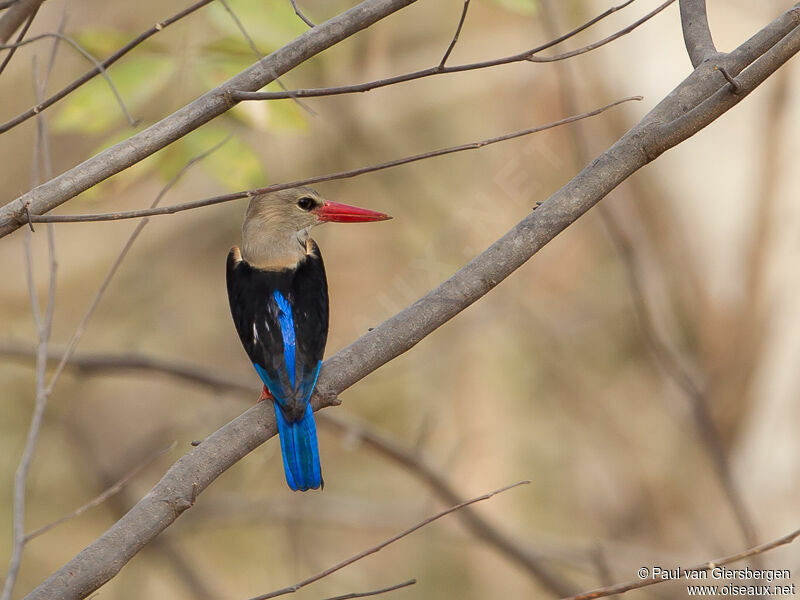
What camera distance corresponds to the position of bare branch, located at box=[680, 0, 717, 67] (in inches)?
72.2

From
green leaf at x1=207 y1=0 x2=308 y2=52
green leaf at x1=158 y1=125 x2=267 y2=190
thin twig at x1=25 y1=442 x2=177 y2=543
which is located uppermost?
green leaf at x1=207 y1=0 x2=308 y2=52

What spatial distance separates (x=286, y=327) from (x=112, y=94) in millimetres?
733

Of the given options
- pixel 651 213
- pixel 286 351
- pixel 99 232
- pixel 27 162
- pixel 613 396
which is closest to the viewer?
pixel 286 351

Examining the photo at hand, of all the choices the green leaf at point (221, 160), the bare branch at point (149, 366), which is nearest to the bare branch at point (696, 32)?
the green leaf at point (221, 160)

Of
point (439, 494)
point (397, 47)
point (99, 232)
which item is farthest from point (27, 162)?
point (439, 494)

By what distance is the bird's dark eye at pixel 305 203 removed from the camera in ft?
8.45

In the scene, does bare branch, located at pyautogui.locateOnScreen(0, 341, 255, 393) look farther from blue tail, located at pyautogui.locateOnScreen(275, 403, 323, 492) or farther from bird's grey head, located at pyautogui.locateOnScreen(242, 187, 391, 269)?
blue tail, located at pyautogui.locateOnScreen(275, 403, 323, 492)

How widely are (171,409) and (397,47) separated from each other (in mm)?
2676

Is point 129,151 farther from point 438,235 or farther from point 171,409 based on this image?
point 171,409

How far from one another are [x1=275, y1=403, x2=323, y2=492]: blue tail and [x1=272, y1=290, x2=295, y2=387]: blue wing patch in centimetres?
13

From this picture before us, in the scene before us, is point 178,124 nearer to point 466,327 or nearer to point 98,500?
point 98,500

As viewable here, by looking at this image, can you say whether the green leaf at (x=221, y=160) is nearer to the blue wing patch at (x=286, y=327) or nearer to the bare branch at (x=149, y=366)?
the blue wing patch at (x=286, y=327)

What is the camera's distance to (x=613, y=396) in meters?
6.60

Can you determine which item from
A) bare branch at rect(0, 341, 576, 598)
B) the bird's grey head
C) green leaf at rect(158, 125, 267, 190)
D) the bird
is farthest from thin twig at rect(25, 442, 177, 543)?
bare branch at rect(0, 341, 576, 598)
